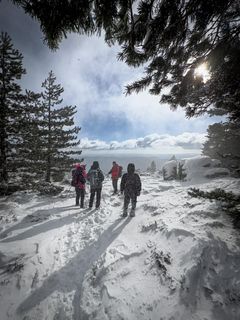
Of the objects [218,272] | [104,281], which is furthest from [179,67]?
[104,281]

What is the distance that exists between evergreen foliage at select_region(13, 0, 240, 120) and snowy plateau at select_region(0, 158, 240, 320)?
326 cm

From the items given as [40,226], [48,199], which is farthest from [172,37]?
[48,199]

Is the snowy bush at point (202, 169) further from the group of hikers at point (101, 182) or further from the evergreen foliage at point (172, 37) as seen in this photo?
the evergreen foliage at point (172, 37)

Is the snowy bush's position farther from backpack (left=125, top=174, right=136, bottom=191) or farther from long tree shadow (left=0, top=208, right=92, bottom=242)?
long tree shadow (left=0, top=208, right=92, bottom=242)

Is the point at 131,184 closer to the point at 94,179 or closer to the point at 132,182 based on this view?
the point at 132,182

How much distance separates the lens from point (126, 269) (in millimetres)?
4027

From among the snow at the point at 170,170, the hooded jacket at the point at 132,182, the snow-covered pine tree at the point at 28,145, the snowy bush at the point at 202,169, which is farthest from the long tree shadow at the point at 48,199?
the snowy bush at the point at 202,169

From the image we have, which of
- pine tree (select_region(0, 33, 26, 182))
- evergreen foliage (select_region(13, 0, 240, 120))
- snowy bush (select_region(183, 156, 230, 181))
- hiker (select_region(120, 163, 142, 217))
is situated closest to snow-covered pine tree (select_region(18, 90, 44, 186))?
pine tree (select_region(0, 33, 26, 182))

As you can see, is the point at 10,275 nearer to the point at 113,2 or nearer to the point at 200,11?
the point at 113,2

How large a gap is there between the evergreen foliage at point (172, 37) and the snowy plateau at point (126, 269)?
326 centimetres

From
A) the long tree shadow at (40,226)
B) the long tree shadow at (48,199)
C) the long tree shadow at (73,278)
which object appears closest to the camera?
the long tree shadow at (73,278)

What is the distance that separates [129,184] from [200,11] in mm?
5882

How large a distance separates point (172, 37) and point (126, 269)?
514cm

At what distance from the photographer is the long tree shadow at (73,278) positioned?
3364 millimetres
